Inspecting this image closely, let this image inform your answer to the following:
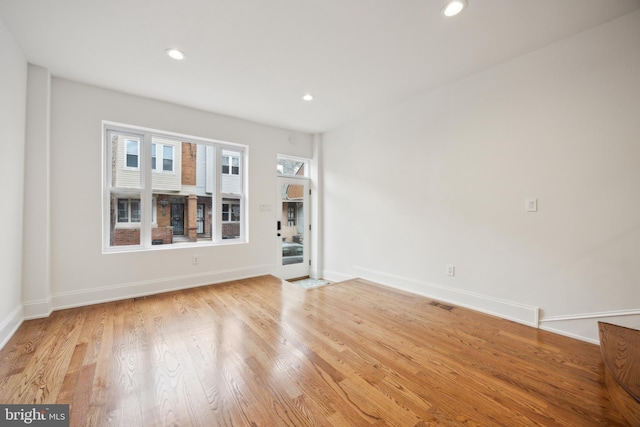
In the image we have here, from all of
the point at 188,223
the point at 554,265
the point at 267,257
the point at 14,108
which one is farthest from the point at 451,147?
the point at 14,108

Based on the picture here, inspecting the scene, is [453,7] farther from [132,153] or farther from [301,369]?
[132,153]

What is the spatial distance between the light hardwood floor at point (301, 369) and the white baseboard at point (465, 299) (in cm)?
12

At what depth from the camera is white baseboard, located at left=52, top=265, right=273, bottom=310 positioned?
10.2ft

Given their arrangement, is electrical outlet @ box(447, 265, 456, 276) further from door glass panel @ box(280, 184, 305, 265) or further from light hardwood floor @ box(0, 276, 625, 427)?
door glass panel @ box(280, 184, 305, 265)

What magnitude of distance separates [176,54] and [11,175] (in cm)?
201

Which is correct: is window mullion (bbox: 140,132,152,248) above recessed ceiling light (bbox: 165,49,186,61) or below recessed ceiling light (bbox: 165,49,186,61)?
below

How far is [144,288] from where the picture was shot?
356cm

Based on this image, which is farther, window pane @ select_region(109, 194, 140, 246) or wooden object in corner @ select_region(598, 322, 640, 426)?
window pane @ select_region(109, 194, 140, 246)

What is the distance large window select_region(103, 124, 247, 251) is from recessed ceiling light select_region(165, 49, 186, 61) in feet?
5.02

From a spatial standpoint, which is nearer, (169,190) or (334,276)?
(169,190)

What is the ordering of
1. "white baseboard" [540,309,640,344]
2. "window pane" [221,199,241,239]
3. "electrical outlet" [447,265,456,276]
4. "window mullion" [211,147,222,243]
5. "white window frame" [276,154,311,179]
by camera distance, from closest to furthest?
"white baseboard" [540,309,640,344], "electrical outlet" [447,265,456,276], "window mullion" [211,147,222,243], "window pane" [221,199,241,239], "white window frame" [276,154,311,179]

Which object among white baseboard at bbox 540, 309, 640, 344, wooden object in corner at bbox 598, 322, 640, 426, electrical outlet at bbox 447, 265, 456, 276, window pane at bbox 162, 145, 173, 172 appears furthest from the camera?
window pane at bbox 162, 145, 173, 172

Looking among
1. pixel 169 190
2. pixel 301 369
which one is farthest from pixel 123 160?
pixel 301 369

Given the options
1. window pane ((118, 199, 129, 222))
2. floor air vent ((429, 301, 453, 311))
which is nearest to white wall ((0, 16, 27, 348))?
window pane ((118, 199, 129, 222))
